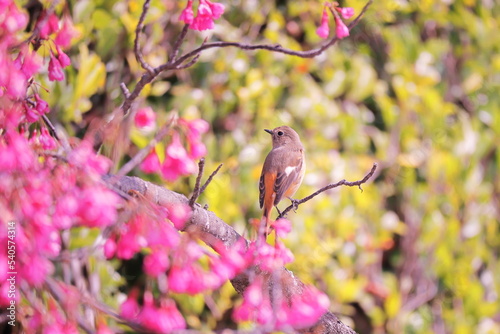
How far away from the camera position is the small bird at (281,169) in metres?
3.93

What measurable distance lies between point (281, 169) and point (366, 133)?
1.31 metres

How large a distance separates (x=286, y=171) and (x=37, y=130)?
6.42 feet

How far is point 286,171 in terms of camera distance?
13.2 ft

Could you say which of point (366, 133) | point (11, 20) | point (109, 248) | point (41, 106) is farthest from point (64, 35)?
point (366, 133)

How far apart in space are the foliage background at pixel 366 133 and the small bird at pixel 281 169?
6.1 inches

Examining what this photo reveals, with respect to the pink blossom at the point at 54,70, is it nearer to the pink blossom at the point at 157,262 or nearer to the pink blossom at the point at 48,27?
the pink blossom at the point at 48,27

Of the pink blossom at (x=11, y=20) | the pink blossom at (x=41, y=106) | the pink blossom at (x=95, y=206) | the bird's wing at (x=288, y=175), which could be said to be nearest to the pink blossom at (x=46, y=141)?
the pink blossom at (x=41, y=106)

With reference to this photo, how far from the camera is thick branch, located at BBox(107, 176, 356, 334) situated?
Answer: 2.34 meters

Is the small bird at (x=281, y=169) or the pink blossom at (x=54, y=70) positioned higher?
the pink blossom at (x=54, y=70)

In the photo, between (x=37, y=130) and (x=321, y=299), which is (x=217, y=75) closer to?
(x=37, y=130)

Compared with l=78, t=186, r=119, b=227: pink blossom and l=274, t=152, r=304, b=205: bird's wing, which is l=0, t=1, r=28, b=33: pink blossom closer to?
l=78, t=186, r=119, b=227: pink blossom

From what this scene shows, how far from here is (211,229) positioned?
8.23ft

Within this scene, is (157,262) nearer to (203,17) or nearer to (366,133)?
(203,17)

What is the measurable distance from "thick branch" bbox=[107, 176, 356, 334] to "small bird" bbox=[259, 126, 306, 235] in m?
1.13
